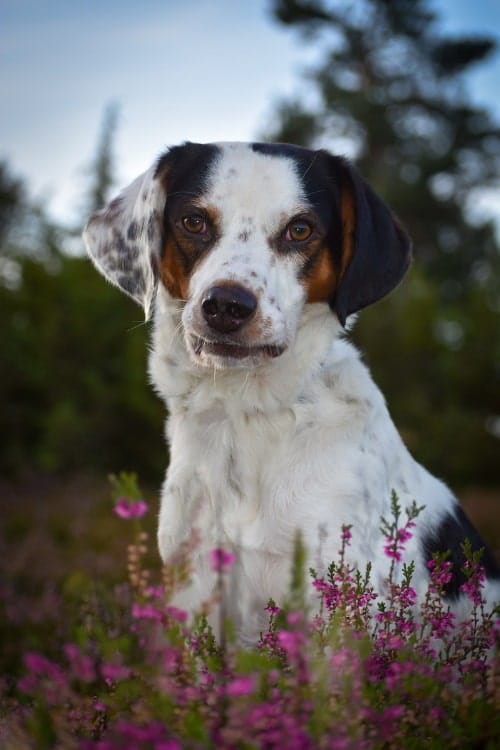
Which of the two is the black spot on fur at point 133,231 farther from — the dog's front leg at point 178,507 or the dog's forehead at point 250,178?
the dog's front leg at point 178,507

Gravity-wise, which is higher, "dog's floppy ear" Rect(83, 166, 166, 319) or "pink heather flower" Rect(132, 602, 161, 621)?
"dog's floppy ear" Rect(83, 166, 166, 319)

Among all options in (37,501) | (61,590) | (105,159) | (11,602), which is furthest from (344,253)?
(105,159)

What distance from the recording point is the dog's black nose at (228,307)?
9.27ft

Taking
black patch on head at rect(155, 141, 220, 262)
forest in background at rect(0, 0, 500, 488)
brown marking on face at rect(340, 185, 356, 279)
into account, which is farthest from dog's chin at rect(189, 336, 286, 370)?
forest in background at rect(0, 0, 500, 488)

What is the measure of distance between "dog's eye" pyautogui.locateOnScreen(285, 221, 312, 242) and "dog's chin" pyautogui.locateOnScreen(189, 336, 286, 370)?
1.49ft

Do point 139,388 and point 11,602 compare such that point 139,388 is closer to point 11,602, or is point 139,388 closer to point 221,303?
point 11,602

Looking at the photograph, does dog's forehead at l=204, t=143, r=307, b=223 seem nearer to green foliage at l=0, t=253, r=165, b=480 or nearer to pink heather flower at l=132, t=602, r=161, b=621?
pink heather flower at l=132, t=602, r=161, b=621

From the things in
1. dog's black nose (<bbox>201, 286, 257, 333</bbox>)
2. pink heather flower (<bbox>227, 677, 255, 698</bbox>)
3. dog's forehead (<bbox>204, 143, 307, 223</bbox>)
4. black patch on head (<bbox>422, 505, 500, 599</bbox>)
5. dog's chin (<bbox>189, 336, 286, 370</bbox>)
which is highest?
dog's forehead (<bbox>204, 143, 307, 223</bbox>)

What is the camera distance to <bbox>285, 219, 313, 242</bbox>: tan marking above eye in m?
3.20

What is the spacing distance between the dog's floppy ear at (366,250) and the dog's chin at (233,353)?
38 centimetres

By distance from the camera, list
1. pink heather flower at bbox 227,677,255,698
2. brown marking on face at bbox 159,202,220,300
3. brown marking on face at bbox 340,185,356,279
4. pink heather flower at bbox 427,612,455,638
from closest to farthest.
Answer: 1. pink heather flower at bbox 227,677,255,698
2. pink heather flower at bbox 427,612,455,638
3. brown marking on face at bbox 159,202,220,300
4. brown marking on face at bbox 340,185,356,279

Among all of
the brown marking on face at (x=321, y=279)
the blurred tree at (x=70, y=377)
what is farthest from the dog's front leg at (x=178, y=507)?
the blurred tree at (x=70, y=377)

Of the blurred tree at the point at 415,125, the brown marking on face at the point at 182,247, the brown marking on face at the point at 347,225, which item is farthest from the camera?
the blurred tree at the point at 415,125

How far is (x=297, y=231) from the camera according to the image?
10.5 feet
